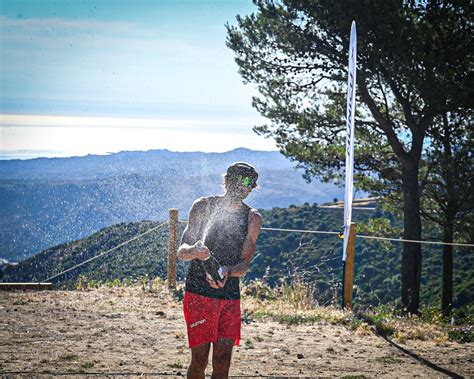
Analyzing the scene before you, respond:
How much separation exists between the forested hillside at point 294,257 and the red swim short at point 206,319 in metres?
15.0

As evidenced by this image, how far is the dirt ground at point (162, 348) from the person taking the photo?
693 centimetres

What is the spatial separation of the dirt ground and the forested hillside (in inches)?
395

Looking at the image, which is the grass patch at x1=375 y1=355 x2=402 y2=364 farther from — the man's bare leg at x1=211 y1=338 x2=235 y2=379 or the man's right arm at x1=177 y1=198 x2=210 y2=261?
the man's right arm at x1=177 y1=198 x2=210 y2=261

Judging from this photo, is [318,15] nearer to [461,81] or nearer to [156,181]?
[461,81]

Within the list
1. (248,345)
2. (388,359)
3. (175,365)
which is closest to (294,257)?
(248,345)

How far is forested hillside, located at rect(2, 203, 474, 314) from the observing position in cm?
2425

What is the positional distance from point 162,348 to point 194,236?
342 cm

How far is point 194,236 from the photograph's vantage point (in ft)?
15.4

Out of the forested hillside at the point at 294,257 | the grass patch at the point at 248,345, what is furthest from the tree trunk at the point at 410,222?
the grass patch at the point at 248,345

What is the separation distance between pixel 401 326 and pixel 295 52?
9.78 meters

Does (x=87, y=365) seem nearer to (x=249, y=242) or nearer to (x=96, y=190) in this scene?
(x=249, y=242)

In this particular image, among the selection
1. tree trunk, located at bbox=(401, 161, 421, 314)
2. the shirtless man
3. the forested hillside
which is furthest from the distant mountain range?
the shirtless man

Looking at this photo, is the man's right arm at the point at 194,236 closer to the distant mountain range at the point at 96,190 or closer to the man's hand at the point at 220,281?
the man's hand at the point at 220,281

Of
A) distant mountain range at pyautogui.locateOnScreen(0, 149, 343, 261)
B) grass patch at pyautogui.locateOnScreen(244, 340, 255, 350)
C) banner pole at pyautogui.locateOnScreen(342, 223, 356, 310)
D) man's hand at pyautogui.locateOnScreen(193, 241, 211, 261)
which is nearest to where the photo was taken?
man's hand at pyautogui.locateOnScreen(193, 241, 211, 261)
